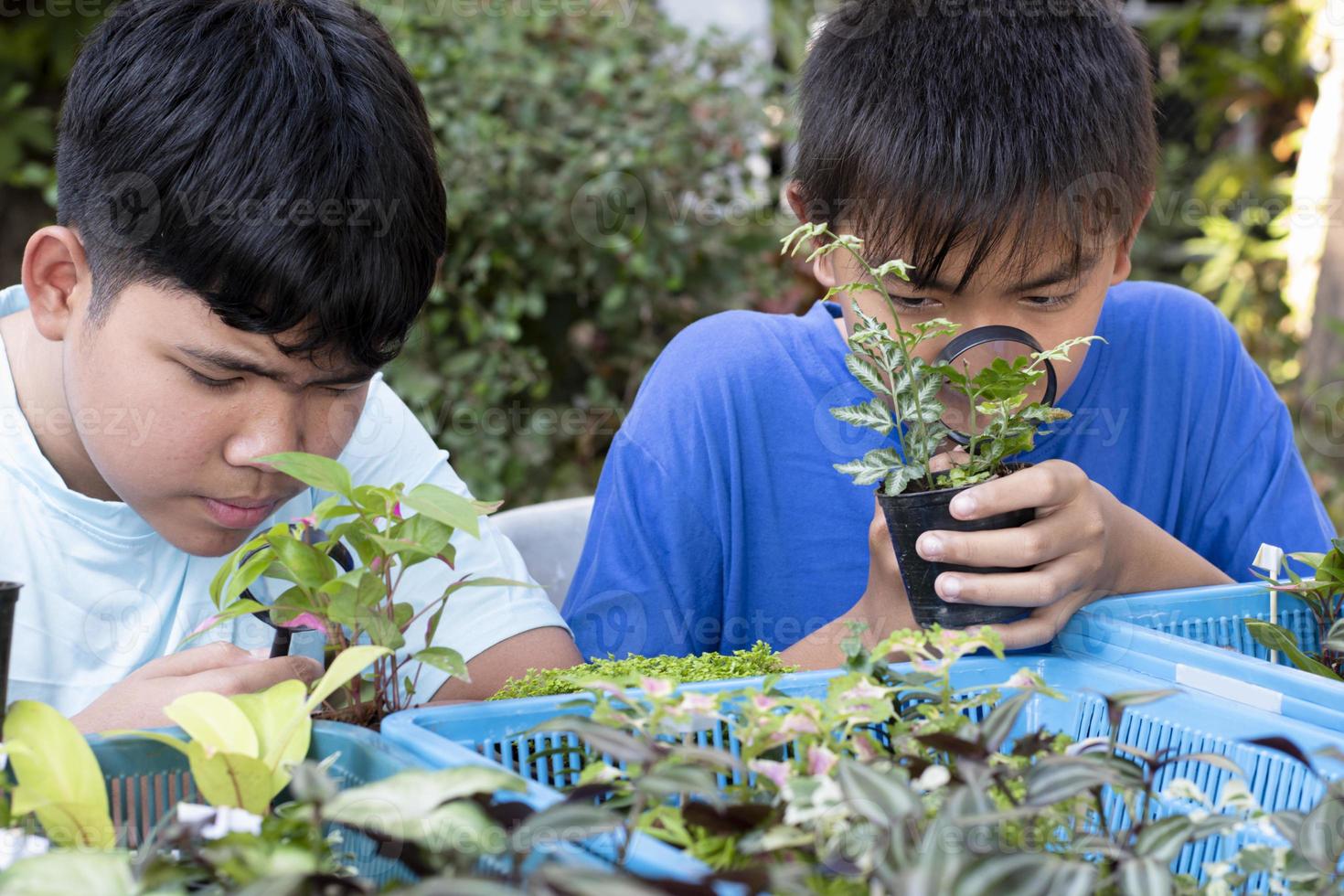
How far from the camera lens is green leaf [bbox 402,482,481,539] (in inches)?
31.7

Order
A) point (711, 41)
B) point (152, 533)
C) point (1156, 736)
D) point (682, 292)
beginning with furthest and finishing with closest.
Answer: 1. point (711, 41)
2. point (682, 292)
3. point (152, 533)
4. point (1156, 736)

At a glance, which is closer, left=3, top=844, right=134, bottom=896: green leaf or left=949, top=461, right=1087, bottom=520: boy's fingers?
left=3, top=844, right=134, bottom=896: green leaf

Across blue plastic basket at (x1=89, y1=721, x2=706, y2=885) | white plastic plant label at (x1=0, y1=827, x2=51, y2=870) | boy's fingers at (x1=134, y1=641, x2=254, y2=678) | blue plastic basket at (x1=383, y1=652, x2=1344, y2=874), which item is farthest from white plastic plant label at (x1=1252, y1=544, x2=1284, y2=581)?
white plastic plant label at (x1=0, y1=827, x2=51, y2=870)

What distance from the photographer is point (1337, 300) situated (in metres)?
3.59

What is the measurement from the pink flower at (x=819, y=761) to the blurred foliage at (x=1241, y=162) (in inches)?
139

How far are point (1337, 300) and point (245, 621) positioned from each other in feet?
10.9

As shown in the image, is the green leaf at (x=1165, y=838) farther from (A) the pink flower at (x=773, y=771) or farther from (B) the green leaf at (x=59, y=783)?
(B) the green leaf at (x=59, y=783)

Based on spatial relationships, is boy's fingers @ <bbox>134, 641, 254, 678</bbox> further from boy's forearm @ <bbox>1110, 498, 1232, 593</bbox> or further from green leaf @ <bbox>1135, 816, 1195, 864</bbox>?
boy's forearm @ <bbox>1110, 498, 1232, 593</bbox>

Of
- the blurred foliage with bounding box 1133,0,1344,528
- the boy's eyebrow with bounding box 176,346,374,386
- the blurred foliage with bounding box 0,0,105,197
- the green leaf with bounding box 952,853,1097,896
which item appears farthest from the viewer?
the blurred foliage with bounding box 1133,0,1344,528

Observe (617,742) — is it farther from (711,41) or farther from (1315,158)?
(1315,158)

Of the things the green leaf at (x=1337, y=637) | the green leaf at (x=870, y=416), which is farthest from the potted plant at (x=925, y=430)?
the green leaf at (x=1337, y=637)

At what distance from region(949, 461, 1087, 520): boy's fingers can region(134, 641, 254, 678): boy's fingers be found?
1.94ft

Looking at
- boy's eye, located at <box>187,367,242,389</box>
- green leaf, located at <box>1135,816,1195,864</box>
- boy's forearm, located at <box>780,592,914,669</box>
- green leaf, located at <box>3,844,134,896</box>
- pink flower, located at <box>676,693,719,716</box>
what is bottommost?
boy's forearm, located at <box>780,592,914,669</box>

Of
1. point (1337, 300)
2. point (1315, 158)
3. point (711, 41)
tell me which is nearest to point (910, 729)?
point (711, 41)
